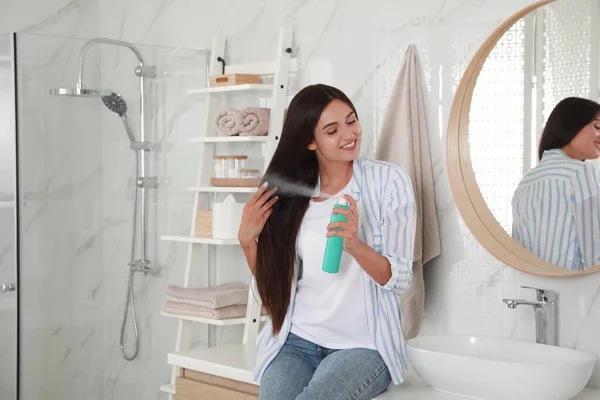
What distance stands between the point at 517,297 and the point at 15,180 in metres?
1.69

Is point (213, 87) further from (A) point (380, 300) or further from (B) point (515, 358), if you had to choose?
(B) point (515, 358)

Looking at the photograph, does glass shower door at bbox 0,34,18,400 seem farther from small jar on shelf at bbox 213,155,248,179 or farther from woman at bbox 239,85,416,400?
woman at bbox 239,85,416,400

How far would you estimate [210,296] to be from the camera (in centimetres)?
310

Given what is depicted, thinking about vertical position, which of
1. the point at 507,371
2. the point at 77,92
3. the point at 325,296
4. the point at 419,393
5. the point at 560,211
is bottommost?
the point at 419,393

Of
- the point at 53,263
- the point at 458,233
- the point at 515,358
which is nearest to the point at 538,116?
the point at 458,233

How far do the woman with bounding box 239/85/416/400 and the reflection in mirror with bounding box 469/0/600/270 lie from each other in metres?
0.39

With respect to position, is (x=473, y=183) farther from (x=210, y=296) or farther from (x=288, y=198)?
(x=210, y=296)

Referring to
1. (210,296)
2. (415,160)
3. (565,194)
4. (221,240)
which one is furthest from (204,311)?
(565,194)

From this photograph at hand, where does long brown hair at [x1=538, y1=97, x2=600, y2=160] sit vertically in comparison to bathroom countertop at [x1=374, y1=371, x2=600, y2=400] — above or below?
above

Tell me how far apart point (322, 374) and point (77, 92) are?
4.66 feet

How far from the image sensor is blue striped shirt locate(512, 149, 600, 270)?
2324mm

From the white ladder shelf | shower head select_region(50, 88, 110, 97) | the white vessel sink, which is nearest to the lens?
the white vessel sink

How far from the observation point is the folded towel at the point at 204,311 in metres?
3.09

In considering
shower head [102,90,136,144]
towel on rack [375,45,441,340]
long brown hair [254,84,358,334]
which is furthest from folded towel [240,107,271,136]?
long brown hair [254,84,358,334]
